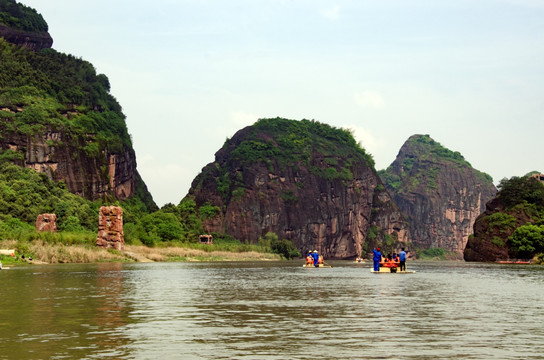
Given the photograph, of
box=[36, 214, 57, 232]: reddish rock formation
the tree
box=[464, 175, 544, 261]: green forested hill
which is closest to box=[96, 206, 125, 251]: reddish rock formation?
box=[36, 214, 57, 232]: reddish rock formation

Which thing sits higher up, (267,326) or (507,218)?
(507,218)

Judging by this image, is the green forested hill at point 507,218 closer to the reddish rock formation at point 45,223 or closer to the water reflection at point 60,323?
the reddish rock formation at point 45,223

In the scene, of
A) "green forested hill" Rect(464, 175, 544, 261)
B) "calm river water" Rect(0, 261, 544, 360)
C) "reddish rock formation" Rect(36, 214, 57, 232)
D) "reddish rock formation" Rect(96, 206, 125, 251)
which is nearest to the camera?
"calm river water" Rect(0, 261, 544, 360)

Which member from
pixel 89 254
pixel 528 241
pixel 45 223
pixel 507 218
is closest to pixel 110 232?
pixel 45 223

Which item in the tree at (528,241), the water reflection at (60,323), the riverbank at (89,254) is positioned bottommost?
the water reflection at (60,323)

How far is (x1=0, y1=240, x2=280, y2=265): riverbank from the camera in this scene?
93688mm

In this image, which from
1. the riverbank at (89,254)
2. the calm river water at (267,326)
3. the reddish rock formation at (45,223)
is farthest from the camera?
the reddish rock formation at (45,223)

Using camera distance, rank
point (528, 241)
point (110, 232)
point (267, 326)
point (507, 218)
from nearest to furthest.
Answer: point (267, 326) < point (110, 232) < point (528, 241) < point (507, 218)

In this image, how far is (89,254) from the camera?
110 meters

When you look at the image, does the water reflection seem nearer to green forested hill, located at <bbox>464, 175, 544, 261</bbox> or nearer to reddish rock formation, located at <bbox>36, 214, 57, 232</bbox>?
reddish rock formation, located at <bbox>36, 214, 57, 232</bbox>

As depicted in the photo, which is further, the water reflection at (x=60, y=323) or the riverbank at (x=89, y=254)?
the riverbank at (x=89, y=254)

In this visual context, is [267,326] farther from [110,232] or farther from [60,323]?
[110,232]

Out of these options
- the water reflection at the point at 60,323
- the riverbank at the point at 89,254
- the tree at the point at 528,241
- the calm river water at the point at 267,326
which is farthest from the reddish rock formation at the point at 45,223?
the tree at the point at 528,241

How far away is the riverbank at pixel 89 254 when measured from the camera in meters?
93.7
